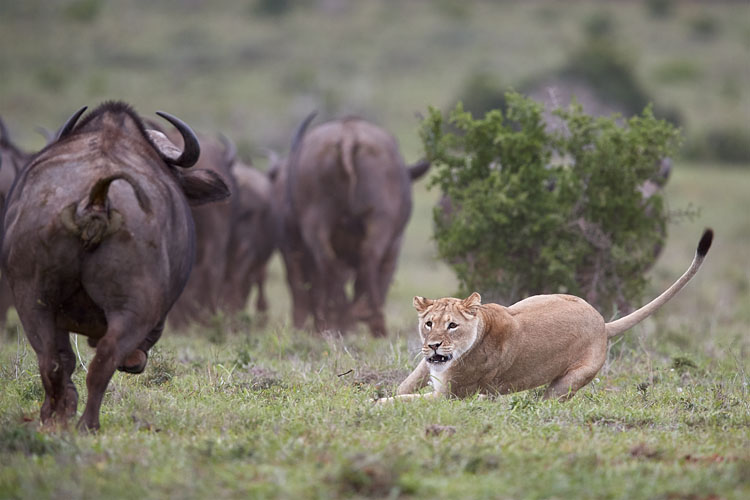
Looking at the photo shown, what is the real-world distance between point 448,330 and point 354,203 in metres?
4.92

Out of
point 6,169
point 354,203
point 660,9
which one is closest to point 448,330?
point 354,203

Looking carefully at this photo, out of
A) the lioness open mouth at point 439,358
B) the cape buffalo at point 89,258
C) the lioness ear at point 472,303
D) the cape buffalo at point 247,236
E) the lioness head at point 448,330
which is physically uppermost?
the cape buffalo at point 89,258

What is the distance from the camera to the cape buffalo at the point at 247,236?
1441 centimetres

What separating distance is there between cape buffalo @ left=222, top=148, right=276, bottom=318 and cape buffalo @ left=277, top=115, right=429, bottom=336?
7.48ft

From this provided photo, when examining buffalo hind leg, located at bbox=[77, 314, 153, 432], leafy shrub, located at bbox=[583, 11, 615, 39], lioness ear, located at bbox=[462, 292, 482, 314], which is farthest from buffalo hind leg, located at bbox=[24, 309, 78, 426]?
leafy shrub, located at bbox=[583, 11, 615, 39]

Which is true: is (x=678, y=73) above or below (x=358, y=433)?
below

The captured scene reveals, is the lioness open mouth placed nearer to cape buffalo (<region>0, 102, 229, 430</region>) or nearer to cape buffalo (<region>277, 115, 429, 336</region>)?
cape buffalo (<region>0, 102, 229, 430</region>)

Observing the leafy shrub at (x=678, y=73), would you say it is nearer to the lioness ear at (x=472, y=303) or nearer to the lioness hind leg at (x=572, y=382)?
the lioness hind leg at (x=572, y=382)

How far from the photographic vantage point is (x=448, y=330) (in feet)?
21.4

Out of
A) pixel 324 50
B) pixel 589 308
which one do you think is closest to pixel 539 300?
pixel 589 308

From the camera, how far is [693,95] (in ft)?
152

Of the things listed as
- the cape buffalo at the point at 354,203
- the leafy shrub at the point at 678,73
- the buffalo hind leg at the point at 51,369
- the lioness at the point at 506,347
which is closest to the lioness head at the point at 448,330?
the lioness at the point at 506,347

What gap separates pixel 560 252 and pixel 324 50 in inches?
1903

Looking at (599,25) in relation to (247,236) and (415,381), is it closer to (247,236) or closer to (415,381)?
(247,236)
